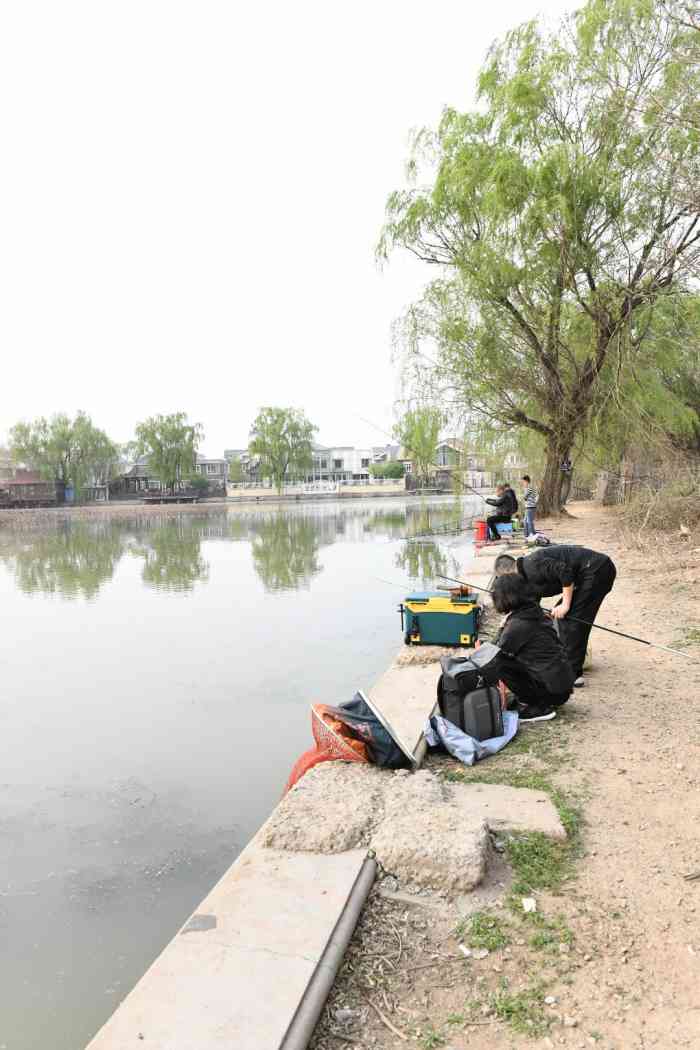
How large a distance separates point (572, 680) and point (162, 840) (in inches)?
108

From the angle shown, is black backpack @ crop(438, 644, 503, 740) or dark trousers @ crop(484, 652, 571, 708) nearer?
black backpack @ crop(438, 644, 503, 740)

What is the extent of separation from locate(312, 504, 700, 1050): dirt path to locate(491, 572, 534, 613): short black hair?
0.98 meters

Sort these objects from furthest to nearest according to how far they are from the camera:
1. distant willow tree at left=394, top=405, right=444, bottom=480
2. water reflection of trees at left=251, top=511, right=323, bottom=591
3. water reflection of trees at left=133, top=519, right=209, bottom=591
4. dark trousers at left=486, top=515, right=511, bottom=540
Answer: distant willow tree at left=394, top=405, right=444, bottom=480 < dark trousers at left=486, top=515, right=511, bottom=540 < water reflection of trees at left=133, top=519, right=209, bottom=591 < water reflection of trees at left=251, top=511, right=323, bottom=591

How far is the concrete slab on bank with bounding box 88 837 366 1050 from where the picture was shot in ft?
6.89

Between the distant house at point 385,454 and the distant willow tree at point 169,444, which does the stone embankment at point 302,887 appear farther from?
the distant house at point 385,454

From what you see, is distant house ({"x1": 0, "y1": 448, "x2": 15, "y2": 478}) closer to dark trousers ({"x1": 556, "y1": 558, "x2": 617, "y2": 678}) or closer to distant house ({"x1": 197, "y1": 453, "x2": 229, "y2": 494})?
distant house ({"x1": 197, "y1": 453, "x2": 229, "y2": 494})

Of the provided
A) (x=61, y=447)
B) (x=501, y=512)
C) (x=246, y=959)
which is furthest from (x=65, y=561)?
(x=61, y=447)

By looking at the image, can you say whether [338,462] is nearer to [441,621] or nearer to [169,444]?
[169,444]

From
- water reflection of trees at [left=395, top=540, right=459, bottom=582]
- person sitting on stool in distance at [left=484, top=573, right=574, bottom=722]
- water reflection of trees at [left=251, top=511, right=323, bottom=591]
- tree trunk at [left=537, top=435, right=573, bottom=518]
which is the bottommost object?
water reflection of trees at [left=251, top=511, right=323, bottom=591]

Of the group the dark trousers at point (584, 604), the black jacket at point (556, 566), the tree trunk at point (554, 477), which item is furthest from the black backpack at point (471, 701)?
the tree trunk at point (554, 477)

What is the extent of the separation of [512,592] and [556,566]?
0.73 meters

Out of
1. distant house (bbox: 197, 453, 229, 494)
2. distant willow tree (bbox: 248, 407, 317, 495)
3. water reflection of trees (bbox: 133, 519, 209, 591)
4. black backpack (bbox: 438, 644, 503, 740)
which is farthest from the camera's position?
distant house (bbox: 197, 453, 229, 494)

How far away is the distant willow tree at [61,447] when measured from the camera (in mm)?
67750

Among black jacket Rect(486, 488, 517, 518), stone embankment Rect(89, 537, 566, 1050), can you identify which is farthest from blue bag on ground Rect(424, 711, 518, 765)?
black jacket Rect(486, 488, 517, 518)
